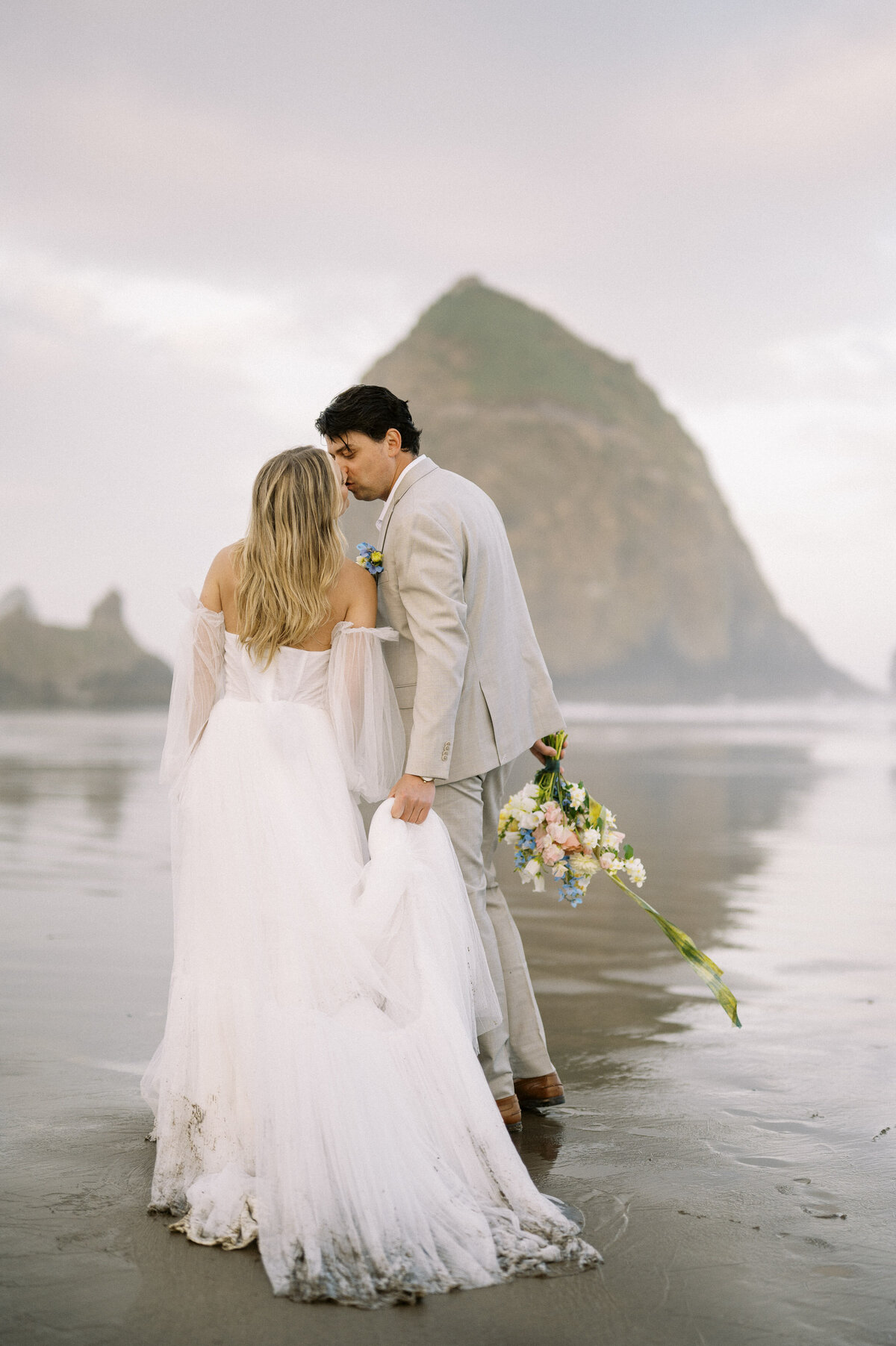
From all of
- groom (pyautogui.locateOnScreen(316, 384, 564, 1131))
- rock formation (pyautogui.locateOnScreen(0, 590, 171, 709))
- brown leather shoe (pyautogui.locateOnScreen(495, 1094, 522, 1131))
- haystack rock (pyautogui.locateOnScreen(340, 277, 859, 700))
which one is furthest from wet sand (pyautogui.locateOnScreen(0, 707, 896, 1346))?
haystack rock (pyautogui.locateOnScreen(340, 277, 859, 700))

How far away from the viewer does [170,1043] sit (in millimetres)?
3207

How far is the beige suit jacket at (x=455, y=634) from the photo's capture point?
11.5 ft

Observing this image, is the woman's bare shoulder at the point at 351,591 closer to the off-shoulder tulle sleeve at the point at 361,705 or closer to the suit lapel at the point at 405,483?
the off-shoulder tulle sleeve at the point at 361,705

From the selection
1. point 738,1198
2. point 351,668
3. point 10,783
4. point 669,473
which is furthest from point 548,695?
point 669,473

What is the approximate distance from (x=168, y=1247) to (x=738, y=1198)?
57.9 inches

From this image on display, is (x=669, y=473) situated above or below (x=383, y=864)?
above

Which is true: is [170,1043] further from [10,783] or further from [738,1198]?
[10,783]

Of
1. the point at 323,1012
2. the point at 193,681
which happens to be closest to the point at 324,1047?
the point at 323,1012

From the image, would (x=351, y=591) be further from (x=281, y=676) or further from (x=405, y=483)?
(x=405, y=483)

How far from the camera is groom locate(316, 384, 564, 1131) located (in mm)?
3516

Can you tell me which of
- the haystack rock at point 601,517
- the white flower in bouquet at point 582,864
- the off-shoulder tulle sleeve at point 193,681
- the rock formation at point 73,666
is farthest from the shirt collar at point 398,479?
the haystack rock at point 601,517

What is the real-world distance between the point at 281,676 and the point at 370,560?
50cm

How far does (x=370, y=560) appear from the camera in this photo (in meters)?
3.66

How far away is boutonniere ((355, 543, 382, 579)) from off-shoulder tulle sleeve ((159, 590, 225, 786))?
478 mm
